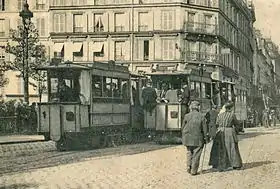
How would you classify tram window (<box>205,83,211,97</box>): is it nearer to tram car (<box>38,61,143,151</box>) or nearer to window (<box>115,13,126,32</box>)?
tram car (<box>38,61,143,151</box>)

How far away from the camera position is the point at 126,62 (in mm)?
48062

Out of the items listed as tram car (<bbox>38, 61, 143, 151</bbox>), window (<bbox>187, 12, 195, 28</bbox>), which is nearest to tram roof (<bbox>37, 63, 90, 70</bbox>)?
tram car (<bbox>38, 61, 143, 151</bbox>)

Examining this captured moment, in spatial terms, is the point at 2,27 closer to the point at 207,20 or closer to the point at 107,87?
the point at 207,20

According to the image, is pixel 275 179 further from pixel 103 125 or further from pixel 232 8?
pixel 232 8

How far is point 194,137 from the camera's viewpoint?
10.6 metres

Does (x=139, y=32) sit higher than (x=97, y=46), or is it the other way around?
(x=139, y=32)

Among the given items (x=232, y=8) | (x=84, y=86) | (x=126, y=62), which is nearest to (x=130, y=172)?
(x=84, y=86)

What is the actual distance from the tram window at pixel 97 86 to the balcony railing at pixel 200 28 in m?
32.1

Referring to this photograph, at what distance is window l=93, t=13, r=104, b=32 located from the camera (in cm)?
4938

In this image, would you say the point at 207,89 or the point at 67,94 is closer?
the point at 67,94

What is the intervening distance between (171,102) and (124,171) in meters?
7.93

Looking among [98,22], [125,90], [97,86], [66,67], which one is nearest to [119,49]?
[98,22]

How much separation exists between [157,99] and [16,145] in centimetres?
497

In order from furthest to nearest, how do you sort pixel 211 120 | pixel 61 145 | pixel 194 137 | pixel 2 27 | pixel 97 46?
1. pixel 2 27
2. pixel 97 46
3. pixel 211 120
4. pixel 61 145
5. pixel 194 137
